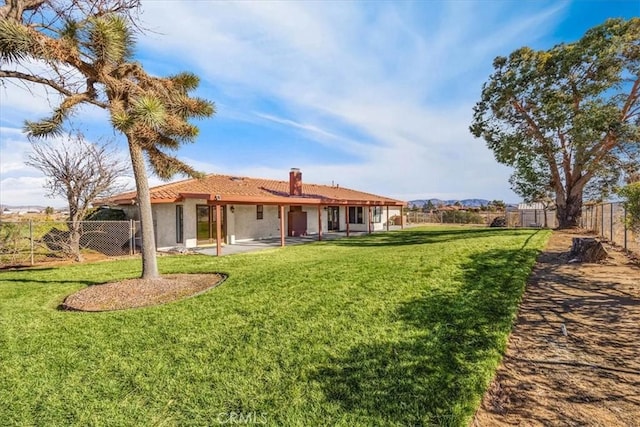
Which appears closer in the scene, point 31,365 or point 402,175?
point 31,365

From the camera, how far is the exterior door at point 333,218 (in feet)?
84.5

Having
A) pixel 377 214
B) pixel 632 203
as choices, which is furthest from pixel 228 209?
pixel 632 203

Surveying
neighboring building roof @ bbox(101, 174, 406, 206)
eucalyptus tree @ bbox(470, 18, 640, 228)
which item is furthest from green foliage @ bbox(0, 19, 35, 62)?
eucalyptus tree @ bbox(470, 18, 640, 228)

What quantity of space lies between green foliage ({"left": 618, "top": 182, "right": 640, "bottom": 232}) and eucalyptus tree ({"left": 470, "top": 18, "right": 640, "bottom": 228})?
10466 millimetres

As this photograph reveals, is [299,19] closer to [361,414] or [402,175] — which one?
[361,414]

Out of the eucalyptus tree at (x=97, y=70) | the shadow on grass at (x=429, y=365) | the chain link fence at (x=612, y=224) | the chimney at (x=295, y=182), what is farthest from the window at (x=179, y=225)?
the chain link fence at (x=612, y=224)

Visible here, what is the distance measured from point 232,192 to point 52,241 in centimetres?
759

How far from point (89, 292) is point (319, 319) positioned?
5.54m

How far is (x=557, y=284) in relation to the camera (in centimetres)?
680

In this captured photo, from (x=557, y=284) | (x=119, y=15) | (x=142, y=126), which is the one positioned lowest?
(x=557, y=284)

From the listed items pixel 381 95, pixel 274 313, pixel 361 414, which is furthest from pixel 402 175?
pixel 361 414

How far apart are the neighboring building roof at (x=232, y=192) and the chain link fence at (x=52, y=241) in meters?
1.79

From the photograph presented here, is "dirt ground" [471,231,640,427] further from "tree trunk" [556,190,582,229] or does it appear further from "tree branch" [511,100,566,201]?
"tree trunk" [556,190,582,229]

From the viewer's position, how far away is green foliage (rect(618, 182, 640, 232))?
7250mm
